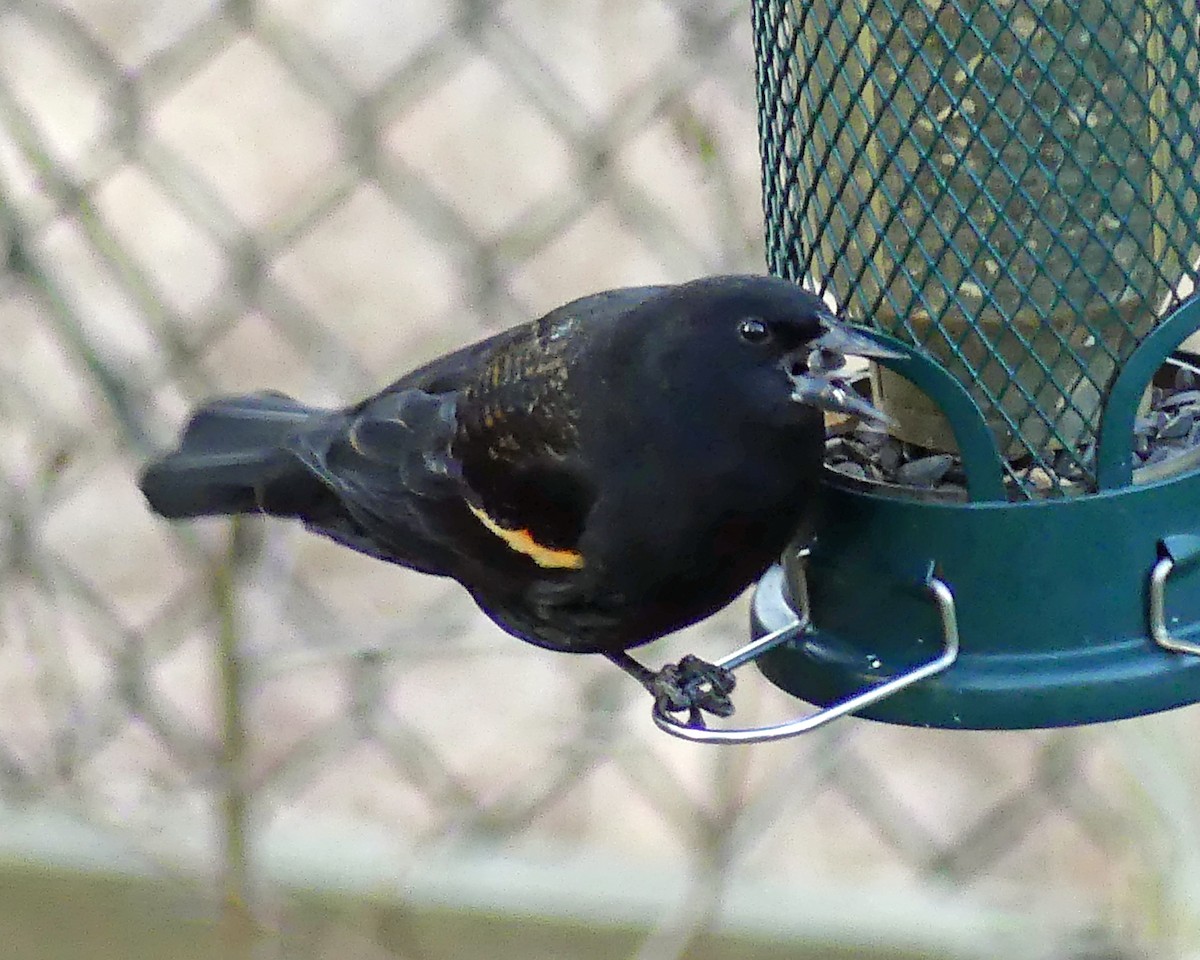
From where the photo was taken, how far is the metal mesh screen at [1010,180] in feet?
5.19

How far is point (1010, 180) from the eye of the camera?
158 centimetres

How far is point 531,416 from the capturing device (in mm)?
1771

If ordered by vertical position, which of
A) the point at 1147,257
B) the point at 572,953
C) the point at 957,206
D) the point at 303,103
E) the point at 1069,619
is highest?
the point at 303,103

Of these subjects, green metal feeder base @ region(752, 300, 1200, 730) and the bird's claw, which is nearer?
green metal feeder base @ region(752, 300, 1200, 730)

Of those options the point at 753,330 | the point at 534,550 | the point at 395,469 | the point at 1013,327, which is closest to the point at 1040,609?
the point at 1013,327

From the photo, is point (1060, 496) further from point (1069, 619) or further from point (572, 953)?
point (572, 953)

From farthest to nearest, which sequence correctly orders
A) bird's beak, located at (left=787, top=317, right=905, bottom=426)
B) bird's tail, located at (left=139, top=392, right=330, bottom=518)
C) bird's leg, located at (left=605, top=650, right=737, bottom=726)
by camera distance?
bird's tail, located at (left=139, top=392, right=330, bottom=518)
bird's leg, located at (left=605, top=650, right=737, bottom=726)
bird's beak, located at (left=787, top=317, right=905, bottom=426)

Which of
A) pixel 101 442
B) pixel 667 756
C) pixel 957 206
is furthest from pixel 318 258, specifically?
pixel 957 206

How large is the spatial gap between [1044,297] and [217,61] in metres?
3.20

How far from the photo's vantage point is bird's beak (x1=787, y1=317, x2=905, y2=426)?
1.51 meters

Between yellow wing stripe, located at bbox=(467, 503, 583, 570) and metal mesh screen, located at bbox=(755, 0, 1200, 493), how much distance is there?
0.38 metres

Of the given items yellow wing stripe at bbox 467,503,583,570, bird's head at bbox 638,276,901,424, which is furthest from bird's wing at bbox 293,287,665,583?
bird's head at bbox 638,276,901,424

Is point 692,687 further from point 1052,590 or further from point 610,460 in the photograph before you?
point 1052,590

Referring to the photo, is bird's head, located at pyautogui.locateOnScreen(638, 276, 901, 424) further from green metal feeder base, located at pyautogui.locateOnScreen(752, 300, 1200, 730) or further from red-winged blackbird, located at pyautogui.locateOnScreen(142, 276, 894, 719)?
green metal feeder base, located at pyautogui.locateOnScreen(752, 300, 1200, 730)
